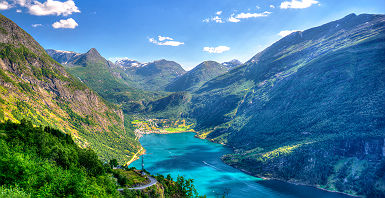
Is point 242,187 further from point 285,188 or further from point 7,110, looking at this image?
point 7,110

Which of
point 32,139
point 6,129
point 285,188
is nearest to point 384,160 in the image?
point 285,188

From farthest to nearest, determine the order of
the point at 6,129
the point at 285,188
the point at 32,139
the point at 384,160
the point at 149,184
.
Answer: the point at 285,188, the point at 384,160, the point at 149,184, the point at 6,129, the point at 32,139

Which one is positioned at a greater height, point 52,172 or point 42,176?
point 42,176

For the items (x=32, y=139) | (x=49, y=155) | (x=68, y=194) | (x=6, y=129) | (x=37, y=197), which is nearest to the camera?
(x=37, y=197)

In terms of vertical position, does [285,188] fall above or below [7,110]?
below

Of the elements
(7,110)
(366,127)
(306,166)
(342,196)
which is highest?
(7,110)

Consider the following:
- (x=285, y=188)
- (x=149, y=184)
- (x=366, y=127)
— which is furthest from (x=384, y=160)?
(x=149, y=184)

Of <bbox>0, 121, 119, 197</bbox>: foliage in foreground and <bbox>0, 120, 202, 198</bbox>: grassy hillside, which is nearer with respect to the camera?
<bbox>0, 121, 119, 197</bbox>: foliage in foreground

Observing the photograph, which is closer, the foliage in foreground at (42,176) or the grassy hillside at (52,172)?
the foliage in foreground at (42,176)

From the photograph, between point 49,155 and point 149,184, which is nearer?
point 49,155

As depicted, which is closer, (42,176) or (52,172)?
(42,176)
